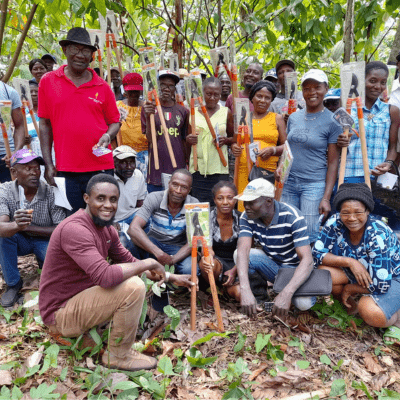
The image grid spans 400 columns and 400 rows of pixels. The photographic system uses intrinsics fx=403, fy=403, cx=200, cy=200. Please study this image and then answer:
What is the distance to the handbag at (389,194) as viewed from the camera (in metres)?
4.14

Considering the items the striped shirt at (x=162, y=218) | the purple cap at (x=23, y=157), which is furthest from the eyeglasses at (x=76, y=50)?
the striped shirt at (x=162, y=218)

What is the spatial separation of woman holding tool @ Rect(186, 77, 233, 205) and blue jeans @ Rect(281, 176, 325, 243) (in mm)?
949

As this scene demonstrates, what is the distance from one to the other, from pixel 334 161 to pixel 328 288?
132 cm

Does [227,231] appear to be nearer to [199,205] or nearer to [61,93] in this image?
[199,205]

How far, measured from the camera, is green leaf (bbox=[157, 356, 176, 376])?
289 cm

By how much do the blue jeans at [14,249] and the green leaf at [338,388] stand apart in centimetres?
290

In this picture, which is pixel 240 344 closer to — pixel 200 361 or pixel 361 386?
pixel 200 361

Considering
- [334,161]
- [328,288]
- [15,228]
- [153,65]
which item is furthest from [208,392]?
[153,65]

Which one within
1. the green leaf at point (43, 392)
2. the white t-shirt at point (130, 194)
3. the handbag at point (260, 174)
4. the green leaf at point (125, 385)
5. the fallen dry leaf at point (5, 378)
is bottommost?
the fallen dry leaf at point (5, 378)

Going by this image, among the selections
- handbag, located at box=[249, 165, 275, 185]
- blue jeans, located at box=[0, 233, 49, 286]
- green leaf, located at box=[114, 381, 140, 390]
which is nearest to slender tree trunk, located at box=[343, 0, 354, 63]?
handbag, located at box=[249, 165, 275, 185]

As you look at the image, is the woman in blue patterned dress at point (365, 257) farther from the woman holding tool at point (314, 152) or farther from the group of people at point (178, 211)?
the woman holding tool at point (314, 152)

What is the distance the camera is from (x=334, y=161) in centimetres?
405

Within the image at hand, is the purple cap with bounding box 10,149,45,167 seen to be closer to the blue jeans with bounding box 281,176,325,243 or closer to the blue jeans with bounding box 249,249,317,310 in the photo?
the blue jeans with bounding box 249,249,317,310

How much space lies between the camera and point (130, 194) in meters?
4.73
